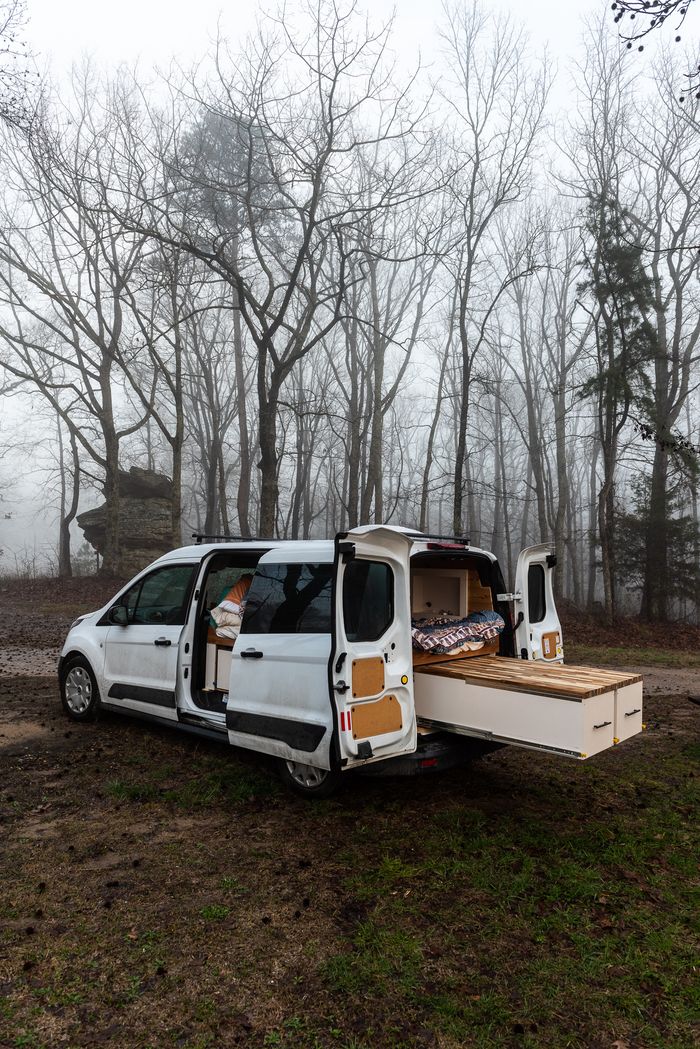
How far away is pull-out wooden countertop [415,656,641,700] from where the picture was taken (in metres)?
4.20

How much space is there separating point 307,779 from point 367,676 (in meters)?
1.14

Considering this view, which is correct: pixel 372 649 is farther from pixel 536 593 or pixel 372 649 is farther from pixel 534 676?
pixel 536 593

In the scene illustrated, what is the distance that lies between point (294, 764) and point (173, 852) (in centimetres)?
112

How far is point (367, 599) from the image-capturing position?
15.6ft

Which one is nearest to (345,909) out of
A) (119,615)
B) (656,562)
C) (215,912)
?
(215,912)

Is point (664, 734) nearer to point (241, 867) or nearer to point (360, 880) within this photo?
point (360, 880)

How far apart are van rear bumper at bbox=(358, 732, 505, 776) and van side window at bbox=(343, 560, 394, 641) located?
860 millimetres

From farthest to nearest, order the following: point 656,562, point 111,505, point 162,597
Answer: point 111,505 → point 656,562 → point 162,597

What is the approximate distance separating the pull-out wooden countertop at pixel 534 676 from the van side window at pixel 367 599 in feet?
1.89

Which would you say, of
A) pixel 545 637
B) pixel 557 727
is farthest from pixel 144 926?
pixel 545 637

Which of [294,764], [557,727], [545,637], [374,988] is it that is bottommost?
[374,988]

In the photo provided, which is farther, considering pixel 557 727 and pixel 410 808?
pixel 410 808

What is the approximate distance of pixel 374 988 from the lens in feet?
9.80

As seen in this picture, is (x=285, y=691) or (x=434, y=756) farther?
(x=285, y=691)
